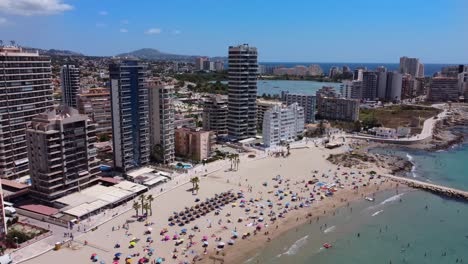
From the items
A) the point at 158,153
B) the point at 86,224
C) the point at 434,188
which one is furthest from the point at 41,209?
the point at 434,188

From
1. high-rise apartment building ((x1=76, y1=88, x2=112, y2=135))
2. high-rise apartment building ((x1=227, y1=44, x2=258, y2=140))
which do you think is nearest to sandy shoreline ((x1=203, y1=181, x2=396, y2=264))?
high-rise apartment building ((x1=227, y1=44, x2=258, y2=140))

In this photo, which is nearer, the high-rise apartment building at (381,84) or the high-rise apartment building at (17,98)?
the high-rise apartment building at (17,98)

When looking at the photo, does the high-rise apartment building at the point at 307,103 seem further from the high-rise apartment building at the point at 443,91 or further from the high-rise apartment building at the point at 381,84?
the high-rise apartment building at the point at 443,91

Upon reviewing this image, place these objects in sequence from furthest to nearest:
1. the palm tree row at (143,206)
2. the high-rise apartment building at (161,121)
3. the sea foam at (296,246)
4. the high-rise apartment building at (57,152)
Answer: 1. the high-rise apartment building at (161,121)
2. the palm tree row at (143,206)
3. the high-rise apartment building at (57,152)
4. the sea foam at (296,246)

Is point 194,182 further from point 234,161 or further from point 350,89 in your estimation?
point 350,89

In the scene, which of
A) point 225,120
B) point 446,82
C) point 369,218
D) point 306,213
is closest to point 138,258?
point 306,213

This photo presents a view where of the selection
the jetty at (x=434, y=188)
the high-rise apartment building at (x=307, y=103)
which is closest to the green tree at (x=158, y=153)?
the jetty at (x=434, y=188)
